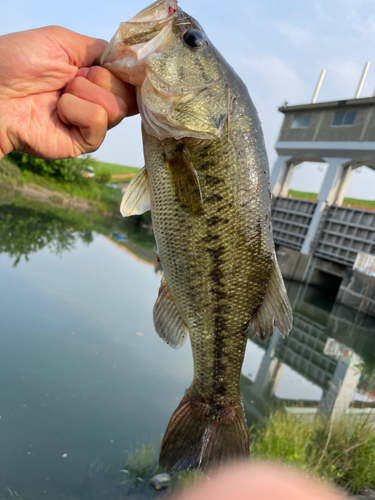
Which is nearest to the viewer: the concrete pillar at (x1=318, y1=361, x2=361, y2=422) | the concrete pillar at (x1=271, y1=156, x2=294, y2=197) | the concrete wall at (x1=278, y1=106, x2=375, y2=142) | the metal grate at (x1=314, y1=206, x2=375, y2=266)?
the concrete pillar at (x1=318, y1=361, x2=361, y2=422)

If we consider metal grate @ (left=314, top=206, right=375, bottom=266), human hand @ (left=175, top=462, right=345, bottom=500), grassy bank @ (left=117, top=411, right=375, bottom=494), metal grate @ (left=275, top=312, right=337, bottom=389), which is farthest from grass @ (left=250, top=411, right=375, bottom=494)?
metal grate @ (left=314, top=206, right=375, bottom=266)

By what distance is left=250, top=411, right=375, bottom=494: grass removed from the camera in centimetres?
422

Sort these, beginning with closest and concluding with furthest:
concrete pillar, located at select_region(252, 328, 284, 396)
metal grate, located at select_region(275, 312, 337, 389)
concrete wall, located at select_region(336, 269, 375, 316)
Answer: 1. concrete pillar, located at select_region(252, 328, 284, 396)
2. metal grate, located at select_region(275, 312, 337, 389)
3. concrete wall, located at select_region(336, 269, 375, 316)

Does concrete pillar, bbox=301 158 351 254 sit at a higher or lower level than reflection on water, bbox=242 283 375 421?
higher

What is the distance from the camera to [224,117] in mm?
1598

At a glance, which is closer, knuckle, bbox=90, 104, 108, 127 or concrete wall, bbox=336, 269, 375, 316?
knuckle, bbox=90, 104, 108, 127

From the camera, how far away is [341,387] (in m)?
9.44

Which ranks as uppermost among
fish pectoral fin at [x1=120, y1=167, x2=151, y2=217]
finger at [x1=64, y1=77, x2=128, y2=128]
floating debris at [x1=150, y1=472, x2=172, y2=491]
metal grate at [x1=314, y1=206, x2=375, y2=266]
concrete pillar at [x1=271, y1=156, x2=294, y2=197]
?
concrete pillar at [x1=271, y1=156, x2=294, y2=197]

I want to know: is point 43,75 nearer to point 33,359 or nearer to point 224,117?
point 224,117

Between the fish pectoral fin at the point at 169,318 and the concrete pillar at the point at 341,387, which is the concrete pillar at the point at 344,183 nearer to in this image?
the concrete pillar at the point at 341,387

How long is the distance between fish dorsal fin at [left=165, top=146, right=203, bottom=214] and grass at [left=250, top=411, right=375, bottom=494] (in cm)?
368

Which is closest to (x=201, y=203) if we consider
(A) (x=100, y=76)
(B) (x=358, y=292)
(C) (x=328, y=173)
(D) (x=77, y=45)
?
(A) (x=100, y=76)

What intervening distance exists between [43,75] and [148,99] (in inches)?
21.4

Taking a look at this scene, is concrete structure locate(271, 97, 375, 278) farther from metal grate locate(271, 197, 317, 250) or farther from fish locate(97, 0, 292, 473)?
fish locate(97, 0, 292, 473)
